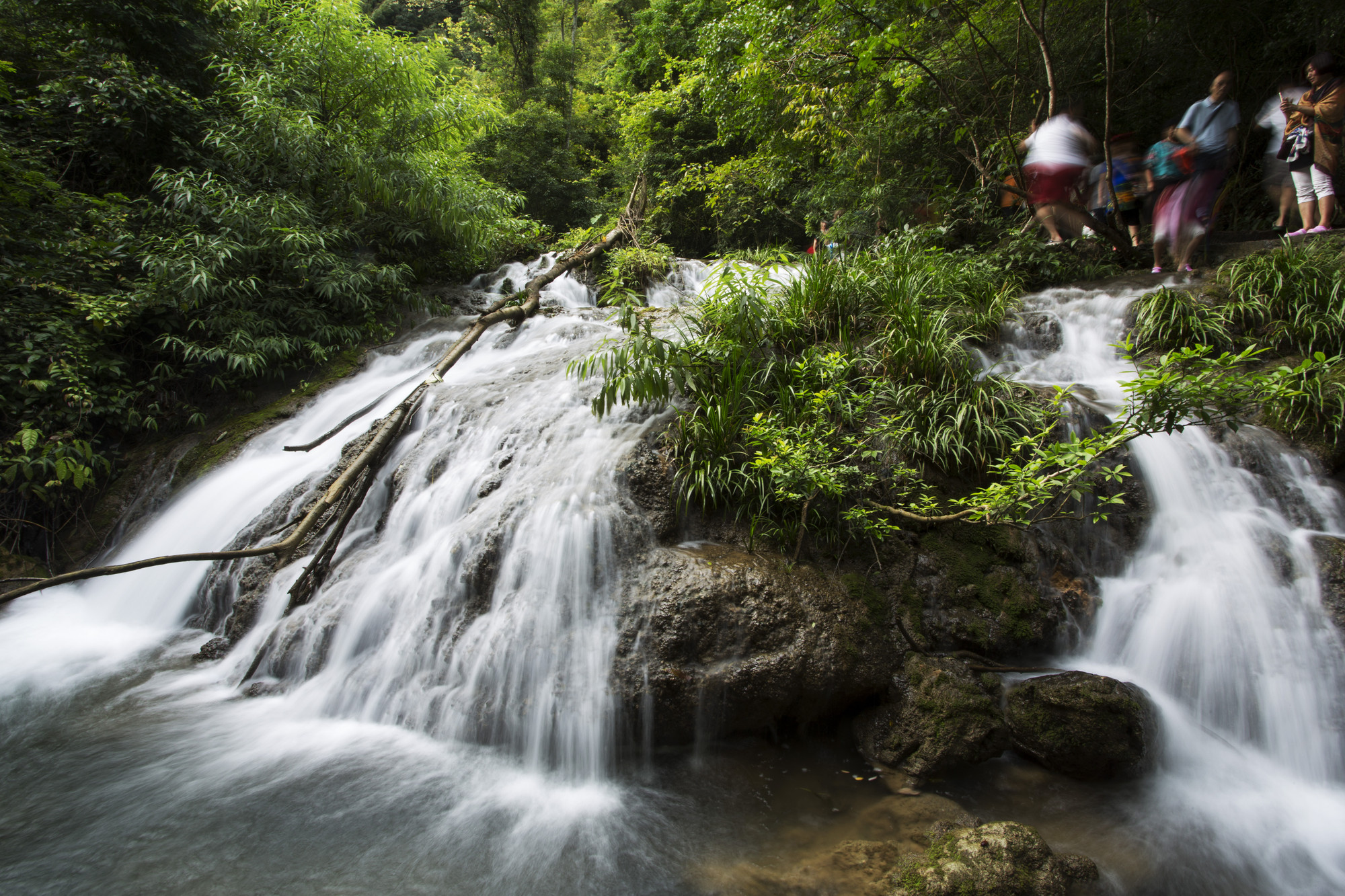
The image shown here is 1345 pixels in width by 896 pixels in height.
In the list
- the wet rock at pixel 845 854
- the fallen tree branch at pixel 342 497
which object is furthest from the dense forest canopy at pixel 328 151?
the wet rock at pixel 845 854

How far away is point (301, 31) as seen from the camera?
8.05m

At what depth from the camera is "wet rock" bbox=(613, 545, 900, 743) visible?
304 centimetres

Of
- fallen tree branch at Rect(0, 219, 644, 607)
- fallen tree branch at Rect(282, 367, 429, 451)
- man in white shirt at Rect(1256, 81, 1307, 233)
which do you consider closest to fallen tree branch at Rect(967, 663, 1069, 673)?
fallen tree branch at Rect(0, 219, 644, 607)

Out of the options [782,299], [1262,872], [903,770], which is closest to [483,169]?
[782,299]

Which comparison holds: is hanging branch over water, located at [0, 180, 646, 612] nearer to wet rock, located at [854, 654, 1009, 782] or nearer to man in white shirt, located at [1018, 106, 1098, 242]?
wet rock, located at [854, 654, 1009, 782]

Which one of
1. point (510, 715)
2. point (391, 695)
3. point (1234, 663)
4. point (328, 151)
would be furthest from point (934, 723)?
point (328, 151)

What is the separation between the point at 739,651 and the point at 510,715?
51.3 inches

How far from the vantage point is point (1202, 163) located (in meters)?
5.64

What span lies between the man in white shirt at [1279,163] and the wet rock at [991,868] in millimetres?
7124

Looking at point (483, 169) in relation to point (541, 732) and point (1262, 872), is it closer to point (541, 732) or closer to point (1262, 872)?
point (541, 732)

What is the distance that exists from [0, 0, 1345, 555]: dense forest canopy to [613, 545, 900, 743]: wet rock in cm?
482

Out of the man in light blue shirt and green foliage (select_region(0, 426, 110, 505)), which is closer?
green foliage (select_region(0, 426, 110, 505))

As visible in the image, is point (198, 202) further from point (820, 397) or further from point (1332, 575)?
point (1332, 575)

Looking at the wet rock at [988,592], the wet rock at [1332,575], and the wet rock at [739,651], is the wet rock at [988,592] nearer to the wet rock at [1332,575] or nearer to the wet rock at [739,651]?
the wet rock at [739,651]
